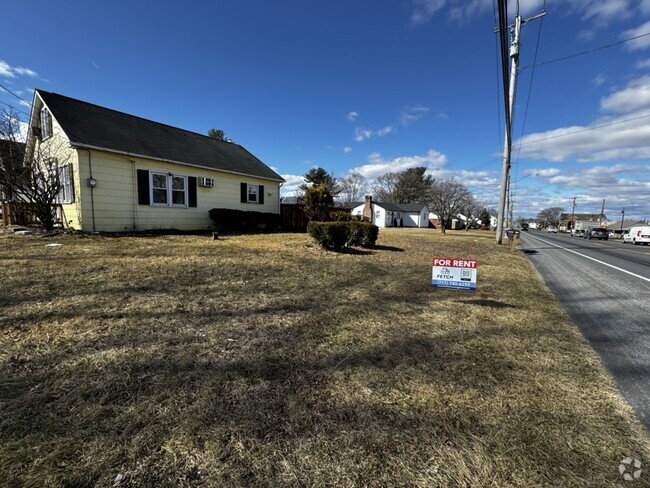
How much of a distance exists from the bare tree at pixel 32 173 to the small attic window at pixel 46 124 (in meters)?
0.53

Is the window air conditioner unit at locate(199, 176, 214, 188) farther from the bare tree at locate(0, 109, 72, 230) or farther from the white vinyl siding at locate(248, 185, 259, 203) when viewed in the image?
the bare tree at locate(0, 109, 72, 230)

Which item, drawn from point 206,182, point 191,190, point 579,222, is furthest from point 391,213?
point 579,222

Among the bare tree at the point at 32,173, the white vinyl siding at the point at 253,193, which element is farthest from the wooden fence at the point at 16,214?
the white vinyl siding at the point at 253,193

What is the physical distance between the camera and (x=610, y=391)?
8.59 feet

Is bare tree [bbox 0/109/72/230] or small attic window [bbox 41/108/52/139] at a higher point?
small attic window [bbox 41/108/52/139]

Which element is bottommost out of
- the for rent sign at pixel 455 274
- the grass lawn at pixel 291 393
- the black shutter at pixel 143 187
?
the grass lawn at pixel 291 393

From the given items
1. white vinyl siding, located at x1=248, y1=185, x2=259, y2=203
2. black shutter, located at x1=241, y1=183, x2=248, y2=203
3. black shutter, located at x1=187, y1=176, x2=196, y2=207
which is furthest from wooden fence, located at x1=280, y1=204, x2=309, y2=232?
black shutter, located at x1=187, y1=176, x2=196, y2=207

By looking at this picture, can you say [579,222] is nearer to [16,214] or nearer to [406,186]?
[406,186]

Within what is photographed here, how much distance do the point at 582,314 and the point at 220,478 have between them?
582 cm

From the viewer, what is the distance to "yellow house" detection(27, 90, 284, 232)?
34.9 feet

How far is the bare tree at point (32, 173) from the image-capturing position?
9859mm

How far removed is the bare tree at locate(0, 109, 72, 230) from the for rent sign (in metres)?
12.2

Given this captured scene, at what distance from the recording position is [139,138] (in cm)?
1278

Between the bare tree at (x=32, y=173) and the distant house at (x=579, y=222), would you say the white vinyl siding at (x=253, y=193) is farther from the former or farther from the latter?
the distant house at (x=579, y=222)
